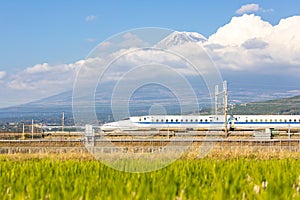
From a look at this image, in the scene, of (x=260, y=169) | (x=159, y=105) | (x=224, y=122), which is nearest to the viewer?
(x=260, y=169)

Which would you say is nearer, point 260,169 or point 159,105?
point 260,169

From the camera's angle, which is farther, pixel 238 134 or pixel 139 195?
pixel 238 134

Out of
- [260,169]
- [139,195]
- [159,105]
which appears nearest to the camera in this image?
[139,195]

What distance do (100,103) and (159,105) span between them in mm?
1977

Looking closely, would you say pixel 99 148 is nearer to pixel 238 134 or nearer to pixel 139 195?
→ pixel 139 195

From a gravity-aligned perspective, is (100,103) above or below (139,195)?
above

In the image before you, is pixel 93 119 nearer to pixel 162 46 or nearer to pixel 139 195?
pixel 162 46

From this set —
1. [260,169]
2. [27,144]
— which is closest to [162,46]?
[260,169]

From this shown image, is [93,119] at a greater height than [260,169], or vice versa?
[93,119]

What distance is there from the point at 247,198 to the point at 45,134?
146ft

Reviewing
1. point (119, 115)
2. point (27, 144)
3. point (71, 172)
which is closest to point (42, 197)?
point (71, 172)

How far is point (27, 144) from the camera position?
33.5 metres

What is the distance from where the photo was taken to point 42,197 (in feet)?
18.5

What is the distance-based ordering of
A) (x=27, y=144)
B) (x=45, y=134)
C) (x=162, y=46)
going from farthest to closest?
(x=45, y=134), (x=27, y=144), (x=162, y=46)
